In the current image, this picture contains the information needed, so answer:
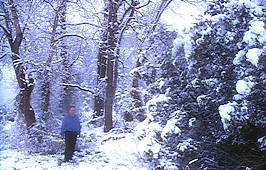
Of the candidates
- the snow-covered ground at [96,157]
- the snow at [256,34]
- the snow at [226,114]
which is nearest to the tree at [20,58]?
the snow-covered ground at [96,157]

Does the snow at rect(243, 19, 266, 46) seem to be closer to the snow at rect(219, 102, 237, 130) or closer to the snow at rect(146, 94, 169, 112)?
the snow at rect(219, 102, 237, 130)

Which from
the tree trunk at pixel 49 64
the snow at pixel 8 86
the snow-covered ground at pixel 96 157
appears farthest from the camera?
the snow at pixel 8 86

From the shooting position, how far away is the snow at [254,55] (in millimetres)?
4027

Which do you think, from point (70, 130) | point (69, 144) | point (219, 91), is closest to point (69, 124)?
point (70, 130)

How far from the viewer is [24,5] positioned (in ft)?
34.7

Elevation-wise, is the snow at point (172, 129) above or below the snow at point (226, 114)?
below

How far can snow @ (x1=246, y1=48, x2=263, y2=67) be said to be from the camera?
4027 mm

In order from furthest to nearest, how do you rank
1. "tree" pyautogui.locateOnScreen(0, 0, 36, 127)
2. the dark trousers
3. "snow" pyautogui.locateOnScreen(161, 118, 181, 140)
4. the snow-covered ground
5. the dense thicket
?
"tree" pyautogui.locateOnScreen(0, 0, 36, 127), the dark trousers, the snow-covered ground, "snow" pyautogui.locateOnScreen(161, 118, 181, 140), the dense thicket

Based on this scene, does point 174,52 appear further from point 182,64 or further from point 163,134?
point 163,134

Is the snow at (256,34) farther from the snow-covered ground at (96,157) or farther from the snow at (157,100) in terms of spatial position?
the snow-covered ground at (96,157)

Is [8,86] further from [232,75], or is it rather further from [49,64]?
[232,75]

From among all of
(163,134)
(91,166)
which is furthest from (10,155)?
(163,134)

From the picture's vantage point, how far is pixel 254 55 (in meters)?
4.04

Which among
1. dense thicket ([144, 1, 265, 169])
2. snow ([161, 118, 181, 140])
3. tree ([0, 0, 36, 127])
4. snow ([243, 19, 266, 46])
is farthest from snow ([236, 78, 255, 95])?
tree ([0, 0, 36, 127])
